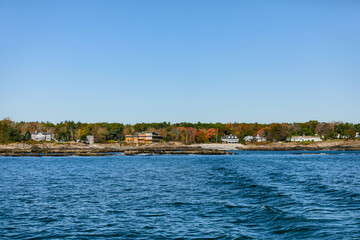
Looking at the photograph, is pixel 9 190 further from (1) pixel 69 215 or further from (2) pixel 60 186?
(1) pixel 69 215

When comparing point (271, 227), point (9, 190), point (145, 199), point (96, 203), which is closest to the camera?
point (271, 227)

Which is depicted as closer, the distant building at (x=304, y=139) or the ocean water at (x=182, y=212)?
the ocean water at (x=182, y=212)

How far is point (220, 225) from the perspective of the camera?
16844 mm

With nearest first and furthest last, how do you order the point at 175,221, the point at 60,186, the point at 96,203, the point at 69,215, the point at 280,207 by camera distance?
the point at 175,221
the point at 69,215
the point at 280,207
the point at 96,203
the point at 60,186

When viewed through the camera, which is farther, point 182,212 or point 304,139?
point 304,139

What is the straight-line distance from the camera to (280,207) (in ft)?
68.5

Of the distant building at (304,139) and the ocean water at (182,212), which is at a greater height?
the distant building at (304,139)

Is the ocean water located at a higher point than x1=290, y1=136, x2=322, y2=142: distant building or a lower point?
lower

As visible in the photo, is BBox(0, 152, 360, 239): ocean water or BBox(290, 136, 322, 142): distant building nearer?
BBox(0, 152, 360, 239): ocean water

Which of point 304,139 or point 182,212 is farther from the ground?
point 304,139

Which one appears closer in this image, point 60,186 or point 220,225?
point 220,225

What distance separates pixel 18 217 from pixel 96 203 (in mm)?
5285

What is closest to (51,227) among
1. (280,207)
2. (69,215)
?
(69,215)

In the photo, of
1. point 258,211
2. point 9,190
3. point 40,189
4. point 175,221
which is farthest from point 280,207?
point 9,190
